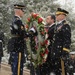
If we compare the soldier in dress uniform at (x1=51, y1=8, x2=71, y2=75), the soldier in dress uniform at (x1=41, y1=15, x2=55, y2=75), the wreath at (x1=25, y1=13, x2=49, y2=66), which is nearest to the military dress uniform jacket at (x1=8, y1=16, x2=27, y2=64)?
the wreath at (x1=25, y1=13, x2=49, y2=66)

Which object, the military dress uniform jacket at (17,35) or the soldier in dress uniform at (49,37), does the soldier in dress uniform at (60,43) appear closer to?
the soldier in dress uniform at (49,37)

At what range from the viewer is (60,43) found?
7.16 m

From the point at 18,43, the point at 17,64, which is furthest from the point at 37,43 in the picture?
the point at 17,64

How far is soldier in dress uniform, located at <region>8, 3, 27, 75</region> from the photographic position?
7.74m

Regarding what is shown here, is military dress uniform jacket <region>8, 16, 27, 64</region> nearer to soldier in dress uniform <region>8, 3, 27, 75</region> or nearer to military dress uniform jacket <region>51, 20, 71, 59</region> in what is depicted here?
soldier in dress uniform <region>8, 3, 27, 75</region>

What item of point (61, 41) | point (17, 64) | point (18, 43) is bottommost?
point (17, 64)

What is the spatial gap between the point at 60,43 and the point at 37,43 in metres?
0.75

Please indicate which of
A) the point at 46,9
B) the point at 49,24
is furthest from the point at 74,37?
the point at 49,24

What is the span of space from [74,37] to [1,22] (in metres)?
4.70

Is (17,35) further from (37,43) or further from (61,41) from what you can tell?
(61,41)

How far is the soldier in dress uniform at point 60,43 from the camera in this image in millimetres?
7039

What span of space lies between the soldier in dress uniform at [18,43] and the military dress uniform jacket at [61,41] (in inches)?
32.3

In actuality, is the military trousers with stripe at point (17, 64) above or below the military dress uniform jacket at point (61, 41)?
below

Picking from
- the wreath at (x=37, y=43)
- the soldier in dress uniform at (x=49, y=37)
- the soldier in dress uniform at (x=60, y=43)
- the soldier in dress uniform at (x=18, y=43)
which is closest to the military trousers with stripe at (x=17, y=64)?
the soldier in dress uniform at (x=18, y=43)
